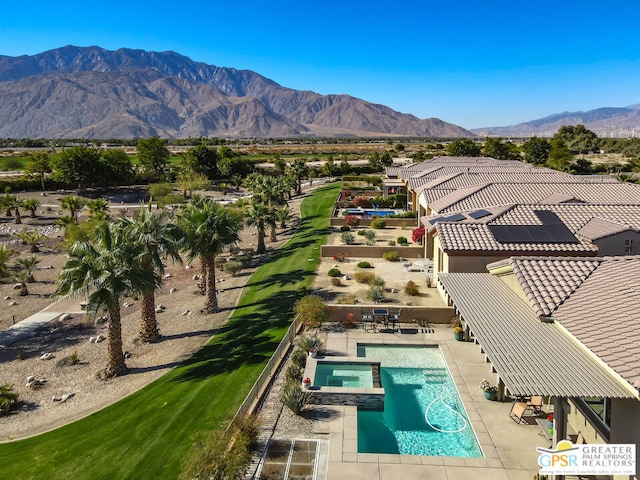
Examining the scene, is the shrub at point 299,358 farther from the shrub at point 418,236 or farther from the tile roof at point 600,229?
the shrub at point 418,236

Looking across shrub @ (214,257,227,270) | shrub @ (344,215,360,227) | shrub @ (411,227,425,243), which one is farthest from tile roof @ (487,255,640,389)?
shrub @ (344,215,360,227)

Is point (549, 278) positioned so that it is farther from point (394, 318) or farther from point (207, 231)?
point (207, 231)

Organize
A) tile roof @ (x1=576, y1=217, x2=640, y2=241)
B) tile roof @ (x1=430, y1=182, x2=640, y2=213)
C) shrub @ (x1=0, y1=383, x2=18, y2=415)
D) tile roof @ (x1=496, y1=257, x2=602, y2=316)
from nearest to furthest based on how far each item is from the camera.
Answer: tile roof @ (x1=496, y1=257, x2=602, y2=316) → shrub @ (x1=0, y1=383, x2=18, y2=415) → tile roof @ (x1=576, y1=217, x2=640, y2=241) → tile roof @ (x1=430, y1=182, x2=640, y2=213)

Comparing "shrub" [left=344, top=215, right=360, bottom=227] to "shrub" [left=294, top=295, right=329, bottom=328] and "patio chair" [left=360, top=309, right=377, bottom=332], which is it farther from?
"shrub" [left=294, top=295, right=329, bottom=328]

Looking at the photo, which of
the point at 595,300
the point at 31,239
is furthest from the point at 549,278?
the point at 31,239

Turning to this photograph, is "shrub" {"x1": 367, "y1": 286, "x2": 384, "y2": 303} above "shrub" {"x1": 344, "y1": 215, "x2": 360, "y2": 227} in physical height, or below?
below

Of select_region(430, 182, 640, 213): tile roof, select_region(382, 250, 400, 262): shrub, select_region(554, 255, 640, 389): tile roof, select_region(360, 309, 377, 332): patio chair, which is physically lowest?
select_region(360, 309, 377, 332): patio chair

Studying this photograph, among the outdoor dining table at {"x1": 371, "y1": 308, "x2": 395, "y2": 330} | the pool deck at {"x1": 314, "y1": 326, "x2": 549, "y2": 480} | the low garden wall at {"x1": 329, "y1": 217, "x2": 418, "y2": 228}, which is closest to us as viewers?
the pool deck at {"x1": 314, "y1": 326, "x2": 549, "y2": 480}
